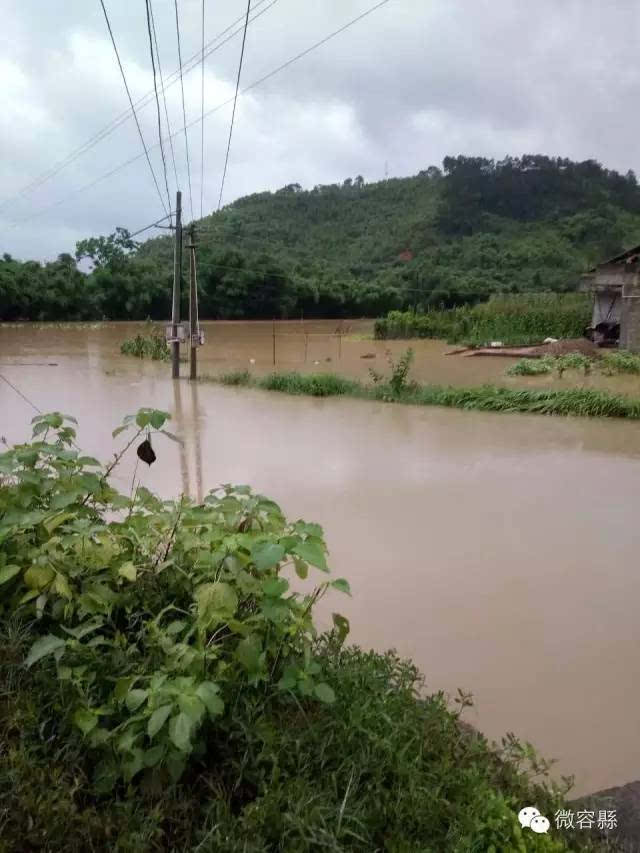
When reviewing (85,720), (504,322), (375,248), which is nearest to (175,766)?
(85,720)

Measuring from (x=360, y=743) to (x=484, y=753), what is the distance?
20.0 inches

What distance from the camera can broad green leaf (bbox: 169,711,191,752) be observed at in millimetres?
1507

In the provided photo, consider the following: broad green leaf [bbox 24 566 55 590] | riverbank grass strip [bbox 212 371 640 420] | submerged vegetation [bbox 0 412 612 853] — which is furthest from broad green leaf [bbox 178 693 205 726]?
riverbank grass strip [bbox 212 371 640 420]

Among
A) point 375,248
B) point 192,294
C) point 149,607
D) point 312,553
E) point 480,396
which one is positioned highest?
point 375,248

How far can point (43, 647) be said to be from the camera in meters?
1.89

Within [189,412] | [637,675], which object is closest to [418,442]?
[189,412]

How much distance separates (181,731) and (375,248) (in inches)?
1947

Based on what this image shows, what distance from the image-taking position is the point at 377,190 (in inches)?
2431

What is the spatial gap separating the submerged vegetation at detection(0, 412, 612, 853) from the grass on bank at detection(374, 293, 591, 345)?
74.4 feet

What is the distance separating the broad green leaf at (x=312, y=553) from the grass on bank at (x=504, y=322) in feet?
75.0

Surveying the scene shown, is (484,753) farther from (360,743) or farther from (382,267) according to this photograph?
(382,267)

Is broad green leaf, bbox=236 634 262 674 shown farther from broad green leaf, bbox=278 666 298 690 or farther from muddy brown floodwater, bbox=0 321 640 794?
muddy brown floodwater, bbox=0 321 640 794

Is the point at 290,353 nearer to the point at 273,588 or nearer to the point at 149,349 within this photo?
the point at 149,349

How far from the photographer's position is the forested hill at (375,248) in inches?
1331
